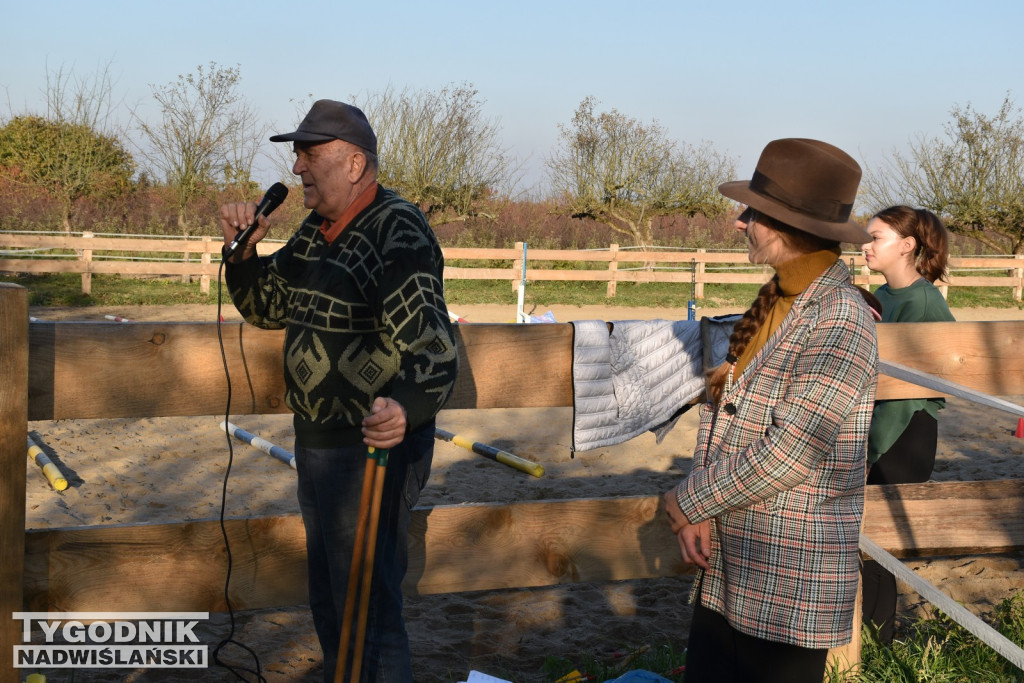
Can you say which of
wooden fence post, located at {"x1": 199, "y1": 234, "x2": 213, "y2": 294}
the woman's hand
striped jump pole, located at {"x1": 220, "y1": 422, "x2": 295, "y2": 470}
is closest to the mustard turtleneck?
the woman's hand

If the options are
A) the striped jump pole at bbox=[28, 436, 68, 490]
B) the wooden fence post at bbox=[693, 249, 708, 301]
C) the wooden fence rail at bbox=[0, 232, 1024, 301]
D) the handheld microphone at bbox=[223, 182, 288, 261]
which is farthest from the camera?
the wooden fence post at bbox=[693, 249, 708, 301]

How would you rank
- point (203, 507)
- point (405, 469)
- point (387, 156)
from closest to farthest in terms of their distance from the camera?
point (405, 469)
point (203, 507)
point (387, 156)

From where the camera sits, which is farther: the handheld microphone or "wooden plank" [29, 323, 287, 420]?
the handheld microphone

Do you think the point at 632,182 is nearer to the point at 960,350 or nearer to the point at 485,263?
the point at 485,263

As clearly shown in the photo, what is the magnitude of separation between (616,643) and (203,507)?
270 centimetres

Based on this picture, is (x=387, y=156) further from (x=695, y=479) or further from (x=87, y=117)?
(x=695, y=479)

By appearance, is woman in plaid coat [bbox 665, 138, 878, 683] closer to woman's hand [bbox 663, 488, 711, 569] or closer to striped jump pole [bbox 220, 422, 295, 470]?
woman's hand [bbox 663, 488, 711, 569]

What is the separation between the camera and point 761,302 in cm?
210

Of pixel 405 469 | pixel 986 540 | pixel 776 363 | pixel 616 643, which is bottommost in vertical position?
pixel 616 643

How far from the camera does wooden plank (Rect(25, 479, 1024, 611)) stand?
2428mm

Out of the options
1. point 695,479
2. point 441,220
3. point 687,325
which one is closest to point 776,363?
point 695,479

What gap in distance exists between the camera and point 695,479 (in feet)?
6.59

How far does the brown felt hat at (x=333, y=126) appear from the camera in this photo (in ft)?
7.77

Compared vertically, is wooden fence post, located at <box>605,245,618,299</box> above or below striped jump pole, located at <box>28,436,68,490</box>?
above
